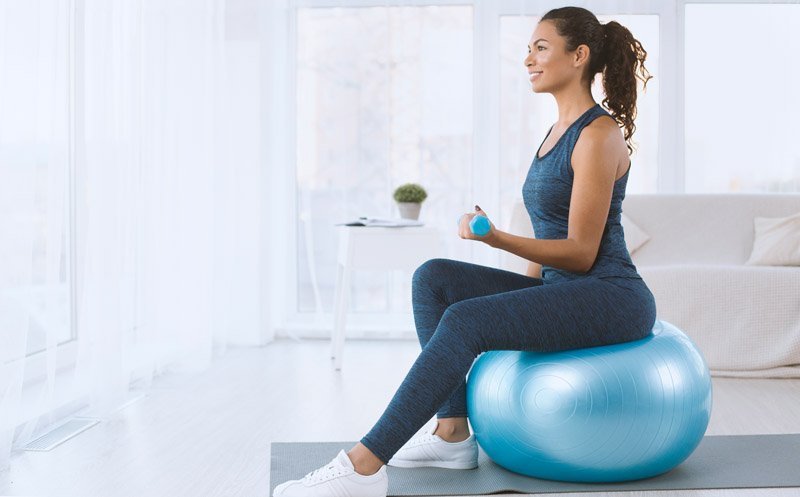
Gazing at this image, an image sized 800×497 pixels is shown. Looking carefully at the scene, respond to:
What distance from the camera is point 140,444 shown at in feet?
7.77

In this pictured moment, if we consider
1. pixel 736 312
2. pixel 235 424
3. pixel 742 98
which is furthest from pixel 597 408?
pixel 742 98

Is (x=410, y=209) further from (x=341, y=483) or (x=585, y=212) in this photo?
(x=341, y=483)

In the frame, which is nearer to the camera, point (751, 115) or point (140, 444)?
point (140, 444)

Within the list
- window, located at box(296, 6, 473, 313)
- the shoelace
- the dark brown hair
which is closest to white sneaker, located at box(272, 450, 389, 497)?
the shoelace

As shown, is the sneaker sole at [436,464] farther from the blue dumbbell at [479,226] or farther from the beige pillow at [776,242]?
the beige pillow at [776,242]

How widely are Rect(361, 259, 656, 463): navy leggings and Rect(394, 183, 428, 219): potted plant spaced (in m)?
1.83

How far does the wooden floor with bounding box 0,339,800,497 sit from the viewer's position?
6.63 feet

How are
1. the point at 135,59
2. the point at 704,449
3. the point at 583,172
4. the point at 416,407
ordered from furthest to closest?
the point at 135,59, the point at 704,449, the point at 583,172, the point at 416,407

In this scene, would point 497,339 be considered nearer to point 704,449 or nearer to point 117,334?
point 704,449

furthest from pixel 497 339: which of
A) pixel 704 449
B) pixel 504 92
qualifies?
Answer: pixel 504 92

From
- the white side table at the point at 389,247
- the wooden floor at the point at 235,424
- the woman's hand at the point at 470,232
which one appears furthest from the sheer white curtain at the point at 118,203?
the woman's hand at the point at 470,232

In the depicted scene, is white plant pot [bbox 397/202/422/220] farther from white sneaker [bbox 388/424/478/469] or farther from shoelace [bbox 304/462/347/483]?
shoelace [bbox 304/462/347/483]

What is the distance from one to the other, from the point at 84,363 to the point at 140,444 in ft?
1.46

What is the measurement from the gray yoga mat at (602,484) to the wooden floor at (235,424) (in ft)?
0.15
